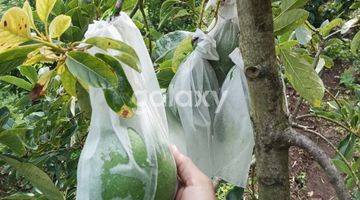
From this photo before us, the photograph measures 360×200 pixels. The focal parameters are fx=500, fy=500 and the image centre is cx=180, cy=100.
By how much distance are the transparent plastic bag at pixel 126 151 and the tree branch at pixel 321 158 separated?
6.6 inches

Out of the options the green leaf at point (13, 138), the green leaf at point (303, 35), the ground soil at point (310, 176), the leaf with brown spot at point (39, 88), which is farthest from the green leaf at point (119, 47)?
the ground soil at point (310, 176)

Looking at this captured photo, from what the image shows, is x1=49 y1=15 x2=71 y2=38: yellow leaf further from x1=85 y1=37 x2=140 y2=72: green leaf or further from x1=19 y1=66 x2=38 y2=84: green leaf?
x1=19 y1=66 x2=38 y2=84: green leaf

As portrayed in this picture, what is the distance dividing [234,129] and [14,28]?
1.38 feet

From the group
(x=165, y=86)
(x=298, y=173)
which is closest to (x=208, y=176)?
(x=165, y=86)

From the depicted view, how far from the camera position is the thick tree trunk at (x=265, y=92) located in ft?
2.04

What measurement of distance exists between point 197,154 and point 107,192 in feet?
0.97

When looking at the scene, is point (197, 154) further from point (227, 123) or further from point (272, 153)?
point (272, 153)

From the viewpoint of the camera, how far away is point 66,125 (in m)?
1.10

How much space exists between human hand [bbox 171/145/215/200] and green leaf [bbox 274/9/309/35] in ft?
0.85

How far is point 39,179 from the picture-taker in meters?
0.74

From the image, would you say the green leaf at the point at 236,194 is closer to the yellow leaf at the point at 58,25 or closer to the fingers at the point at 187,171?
the fingers at the point at 187,171

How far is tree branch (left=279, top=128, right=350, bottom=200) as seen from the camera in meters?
0.59

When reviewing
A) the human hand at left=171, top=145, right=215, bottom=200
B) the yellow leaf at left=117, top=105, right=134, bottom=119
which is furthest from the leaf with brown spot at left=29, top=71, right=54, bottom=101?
the human hand at left=171, top=145, right=215, bottom=200

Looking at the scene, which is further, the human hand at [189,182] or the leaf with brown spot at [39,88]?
the human hand at [189,182]
